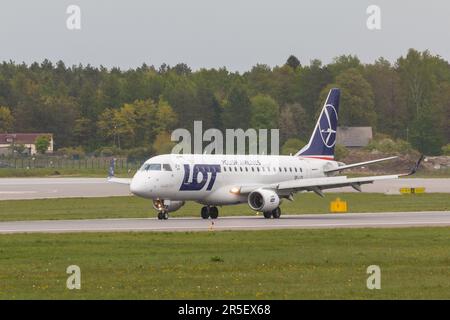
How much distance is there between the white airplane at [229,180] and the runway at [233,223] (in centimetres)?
97

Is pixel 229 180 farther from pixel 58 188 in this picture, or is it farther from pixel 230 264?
pixel 58 188

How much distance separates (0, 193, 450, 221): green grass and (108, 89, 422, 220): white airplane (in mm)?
3109

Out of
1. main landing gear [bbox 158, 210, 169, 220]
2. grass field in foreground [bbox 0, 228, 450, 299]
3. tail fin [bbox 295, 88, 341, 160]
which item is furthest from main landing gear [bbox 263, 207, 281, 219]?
grass field in foreground [bbox 0, 228, 450, 299]

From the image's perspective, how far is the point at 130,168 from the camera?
112 metres

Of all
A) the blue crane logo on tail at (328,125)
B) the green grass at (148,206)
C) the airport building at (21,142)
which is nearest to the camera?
the green grass at (148,206)

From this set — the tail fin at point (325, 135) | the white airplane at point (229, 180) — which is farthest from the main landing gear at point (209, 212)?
the tail fin at point (325, 135)

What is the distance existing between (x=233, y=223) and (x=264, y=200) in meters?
4.28

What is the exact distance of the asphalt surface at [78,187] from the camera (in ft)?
289

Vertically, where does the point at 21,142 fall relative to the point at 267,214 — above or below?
above

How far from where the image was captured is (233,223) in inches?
2215

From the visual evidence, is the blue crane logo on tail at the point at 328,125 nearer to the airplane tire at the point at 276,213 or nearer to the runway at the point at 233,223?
the runway at the point at 233,223

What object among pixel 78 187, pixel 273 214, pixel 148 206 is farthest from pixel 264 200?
pixel 78 187

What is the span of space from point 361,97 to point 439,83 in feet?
90.8
